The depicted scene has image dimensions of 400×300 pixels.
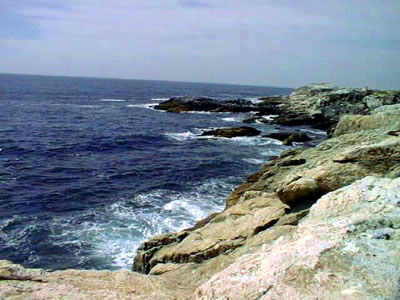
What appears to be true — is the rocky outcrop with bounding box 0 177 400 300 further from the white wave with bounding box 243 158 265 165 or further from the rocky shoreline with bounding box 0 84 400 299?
the white wave with bounding box 243 158 265 165

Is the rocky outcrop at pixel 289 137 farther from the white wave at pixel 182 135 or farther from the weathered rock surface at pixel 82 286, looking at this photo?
A: the weathered rock surface at pixel 82 286

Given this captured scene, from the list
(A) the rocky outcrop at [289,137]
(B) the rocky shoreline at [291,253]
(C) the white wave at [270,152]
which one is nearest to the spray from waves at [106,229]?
(B) the rocky shoreline at [291,253]

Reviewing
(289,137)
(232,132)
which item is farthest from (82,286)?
(232,132)

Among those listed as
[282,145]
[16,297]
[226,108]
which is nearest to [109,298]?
[16,297]

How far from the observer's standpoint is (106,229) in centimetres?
1931

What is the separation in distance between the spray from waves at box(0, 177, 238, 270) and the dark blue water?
0.05 m

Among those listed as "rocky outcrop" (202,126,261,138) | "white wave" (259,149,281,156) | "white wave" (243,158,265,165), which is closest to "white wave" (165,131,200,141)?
"rocky outcrop" (202,126,261,138)

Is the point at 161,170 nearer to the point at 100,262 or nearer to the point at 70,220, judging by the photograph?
the point at 70,220

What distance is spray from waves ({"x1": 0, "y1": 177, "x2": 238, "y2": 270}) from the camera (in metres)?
16.6

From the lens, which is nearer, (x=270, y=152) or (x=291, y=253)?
(x=291, y=253)

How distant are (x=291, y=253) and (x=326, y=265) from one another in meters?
0.63

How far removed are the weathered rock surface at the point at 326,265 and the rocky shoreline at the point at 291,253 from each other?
2 centimetres

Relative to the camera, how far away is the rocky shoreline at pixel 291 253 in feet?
17.0

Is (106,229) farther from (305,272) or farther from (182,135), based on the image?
(182,135)
